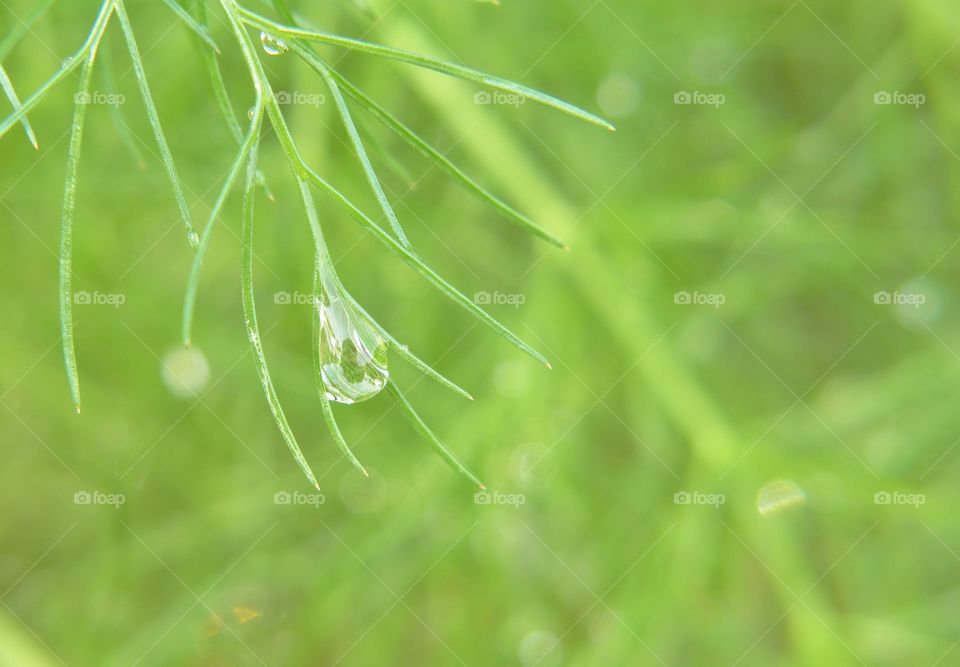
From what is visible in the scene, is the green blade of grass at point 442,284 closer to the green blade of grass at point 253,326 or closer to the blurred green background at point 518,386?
the green blade of grass at point 253,326

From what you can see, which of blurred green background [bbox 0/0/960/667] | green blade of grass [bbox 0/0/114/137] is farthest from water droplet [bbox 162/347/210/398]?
green blade of grass [bbox 0/0/114/137]

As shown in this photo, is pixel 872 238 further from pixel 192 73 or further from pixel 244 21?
pixel 244 21

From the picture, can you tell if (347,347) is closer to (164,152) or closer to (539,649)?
(164,152)

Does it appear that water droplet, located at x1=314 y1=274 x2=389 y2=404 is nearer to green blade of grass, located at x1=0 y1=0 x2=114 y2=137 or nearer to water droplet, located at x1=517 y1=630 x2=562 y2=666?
green blade of grass, located at x1=0 y1=0 x2=114 y2=137

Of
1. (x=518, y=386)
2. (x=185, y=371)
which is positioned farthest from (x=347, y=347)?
(x=185, y=371)

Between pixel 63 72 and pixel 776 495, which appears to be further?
pixel 776 495

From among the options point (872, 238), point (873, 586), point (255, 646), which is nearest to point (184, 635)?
point (255, 646)
